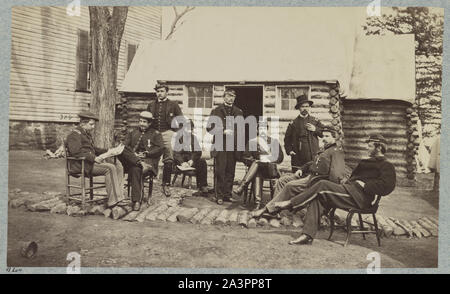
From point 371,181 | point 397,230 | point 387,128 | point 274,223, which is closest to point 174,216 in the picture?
point 274,223

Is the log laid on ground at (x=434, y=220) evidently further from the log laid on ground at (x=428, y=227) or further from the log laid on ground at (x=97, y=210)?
the log laid on ground at (x=97, y=210)

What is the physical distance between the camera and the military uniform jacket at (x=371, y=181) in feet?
13.7

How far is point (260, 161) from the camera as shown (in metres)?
4.97

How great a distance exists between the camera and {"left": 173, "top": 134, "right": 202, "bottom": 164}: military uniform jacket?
5617 mm

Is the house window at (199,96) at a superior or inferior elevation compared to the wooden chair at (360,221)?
superior

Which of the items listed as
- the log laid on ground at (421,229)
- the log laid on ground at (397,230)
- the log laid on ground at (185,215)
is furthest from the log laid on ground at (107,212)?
the log laid on ground at (421,229)

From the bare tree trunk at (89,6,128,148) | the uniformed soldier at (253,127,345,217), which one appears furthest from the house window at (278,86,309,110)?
the bare tree trunk at (89,6,128,148)

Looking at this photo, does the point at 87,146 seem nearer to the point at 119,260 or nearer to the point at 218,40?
the point at 119,260

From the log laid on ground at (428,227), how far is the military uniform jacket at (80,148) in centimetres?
405

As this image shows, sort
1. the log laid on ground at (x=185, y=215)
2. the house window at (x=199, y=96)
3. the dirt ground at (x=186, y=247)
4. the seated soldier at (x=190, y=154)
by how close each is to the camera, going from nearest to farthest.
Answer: the dirt ground at (x=186, y=247), the log laid on ground at (x=185, y=215), the seated soldier at (x=190, y=154), the house window at (x=199, y=96)

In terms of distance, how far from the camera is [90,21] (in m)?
5.45

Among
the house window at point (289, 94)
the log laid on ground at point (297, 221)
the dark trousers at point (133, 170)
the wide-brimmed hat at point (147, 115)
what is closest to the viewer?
the log laid on ground at point (297, 221)

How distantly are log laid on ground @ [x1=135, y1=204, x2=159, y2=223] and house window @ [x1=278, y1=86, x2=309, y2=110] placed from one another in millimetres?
2728
